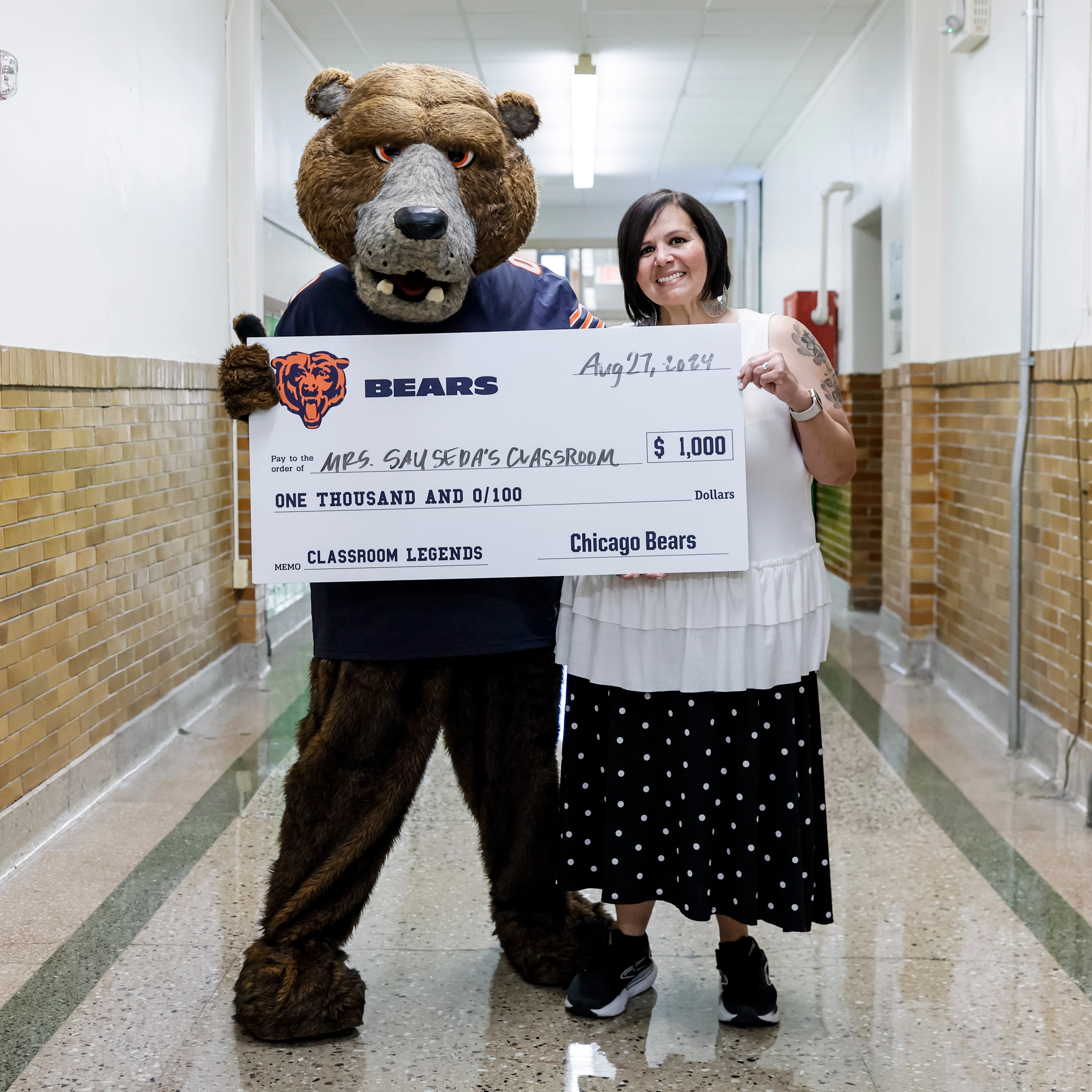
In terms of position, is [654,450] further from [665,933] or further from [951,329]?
[951,329]

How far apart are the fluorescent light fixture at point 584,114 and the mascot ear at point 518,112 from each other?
4719 millimetres

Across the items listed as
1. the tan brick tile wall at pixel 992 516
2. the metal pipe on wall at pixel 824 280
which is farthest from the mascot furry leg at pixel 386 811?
the metal pipe on wall at pixel 824 280

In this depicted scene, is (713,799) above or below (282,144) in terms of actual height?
below

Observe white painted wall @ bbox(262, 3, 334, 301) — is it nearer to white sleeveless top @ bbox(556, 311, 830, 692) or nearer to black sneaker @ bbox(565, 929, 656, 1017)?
white sleeveless top @ bbox(556, 311, 830, 692)

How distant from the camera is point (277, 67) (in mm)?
5918

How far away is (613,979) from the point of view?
2227 millimetres

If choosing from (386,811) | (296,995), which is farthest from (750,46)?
(296,995)

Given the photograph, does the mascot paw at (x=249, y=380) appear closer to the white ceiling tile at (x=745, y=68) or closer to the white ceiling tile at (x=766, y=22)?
the white ceiling tile at (x=766, y=22)

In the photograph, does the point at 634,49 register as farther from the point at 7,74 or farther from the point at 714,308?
the point at 714,308

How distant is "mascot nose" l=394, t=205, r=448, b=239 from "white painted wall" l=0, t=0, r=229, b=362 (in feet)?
4.87

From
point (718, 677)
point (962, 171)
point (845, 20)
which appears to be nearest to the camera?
point (718, 677)

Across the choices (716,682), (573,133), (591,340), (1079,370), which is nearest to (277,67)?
(573,133)

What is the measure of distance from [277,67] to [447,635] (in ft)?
15.4

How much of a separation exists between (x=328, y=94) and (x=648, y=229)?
62 cm
